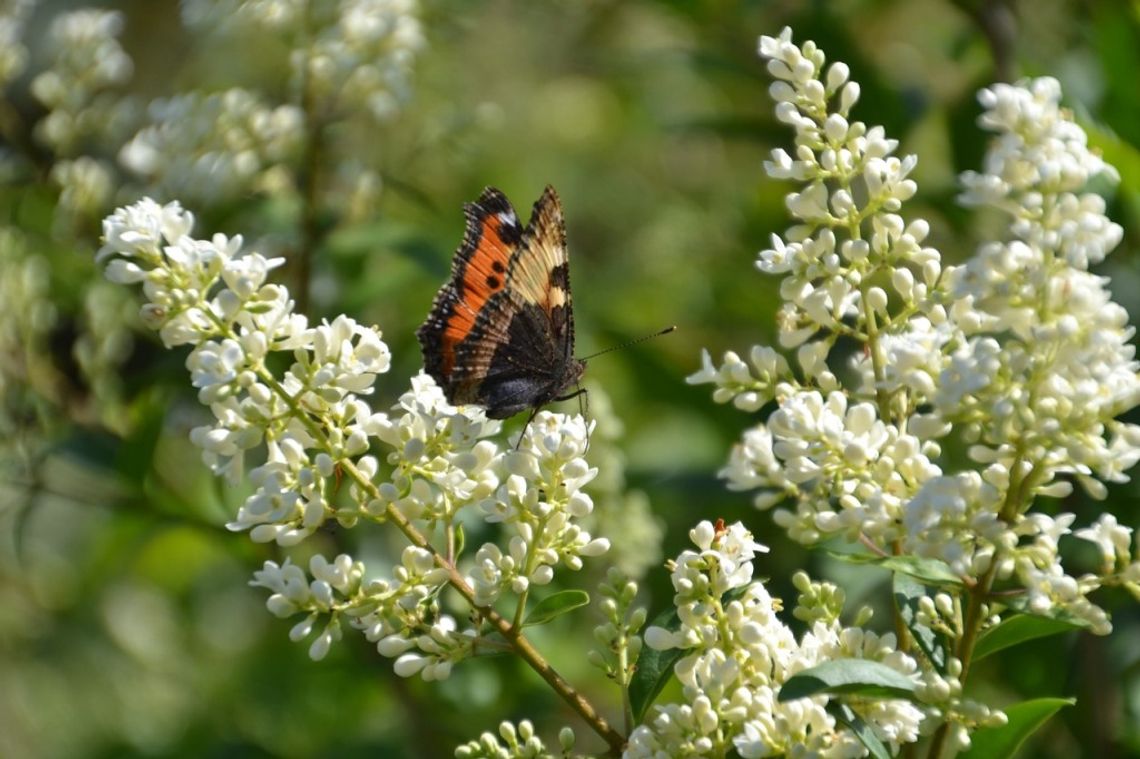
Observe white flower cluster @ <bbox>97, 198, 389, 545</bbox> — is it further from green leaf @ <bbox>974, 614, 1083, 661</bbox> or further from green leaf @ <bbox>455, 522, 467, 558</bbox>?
→ green leaf @ <bbox>974, 614, 1083, 661</bbox>

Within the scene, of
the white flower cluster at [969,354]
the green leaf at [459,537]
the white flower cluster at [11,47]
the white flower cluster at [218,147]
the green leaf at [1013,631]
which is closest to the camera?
the white flower cluster at [969,354]

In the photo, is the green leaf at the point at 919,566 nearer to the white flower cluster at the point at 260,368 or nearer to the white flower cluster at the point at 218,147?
the white flower cluster at the point at 260,368

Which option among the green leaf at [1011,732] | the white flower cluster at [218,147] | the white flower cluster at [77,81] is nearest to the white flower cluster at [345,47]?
the white flower cluster at [218,147]

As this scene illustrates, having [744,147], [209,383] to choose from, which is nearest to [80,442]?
[209,383]

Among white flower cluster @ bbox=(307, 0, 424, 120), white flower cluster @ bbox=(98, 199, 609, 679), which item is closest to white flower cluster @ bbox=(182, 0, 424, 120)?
white flower cluster @ bbox=(307, 0, 424, 120)

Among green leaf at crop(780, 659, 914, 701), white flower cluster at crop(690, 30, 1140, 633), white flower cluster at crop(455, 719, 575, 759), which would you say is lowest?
white flower cluster at crop(455, 719, 575, 759)

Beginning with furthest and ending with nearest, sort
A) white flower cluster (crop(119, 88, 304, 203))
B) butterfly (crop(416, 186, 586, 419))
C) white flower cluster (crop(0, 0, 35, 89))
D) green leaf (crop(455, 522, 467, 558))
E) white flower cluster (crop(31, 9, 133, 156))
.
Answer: white flower cluster (crop(0, 0, 35, 89))
white flower cluster (crop(31, 9, 133, 156))
white flower cluster (crop(119, 88, 304, 203))
butterfly (crop(416, 186, 586, 419))
green leaf (crop(455, 522, 467, 558))
